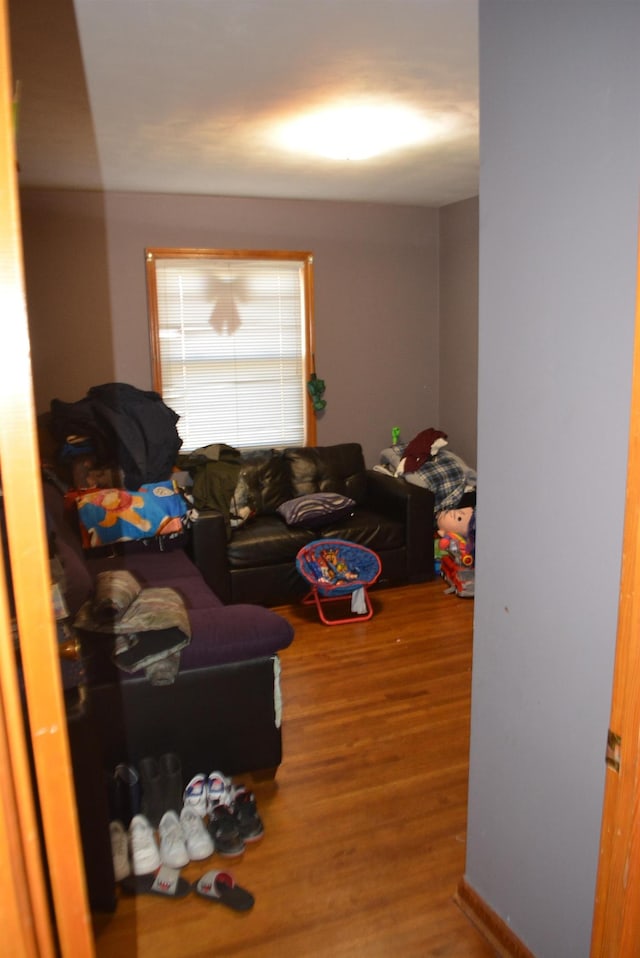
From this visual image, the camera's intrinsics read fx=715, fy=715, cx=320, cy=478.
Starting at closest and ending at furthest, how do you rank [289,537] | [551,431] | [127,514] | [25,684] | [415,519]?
1. [25,684]
2. [551,431]
3. [127,514]
4. [289,537]
5. [415,519]

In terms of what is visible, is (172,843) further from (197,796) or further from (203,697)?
(203,697)

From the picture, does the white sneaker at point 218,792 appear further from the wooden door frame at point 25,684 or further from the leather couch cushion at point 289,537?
the leather couch cushion at point 289,537

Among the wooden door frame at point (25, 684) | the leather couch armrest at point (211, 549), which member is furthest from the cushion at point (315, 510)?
the wooden door frame at point (25, 684)

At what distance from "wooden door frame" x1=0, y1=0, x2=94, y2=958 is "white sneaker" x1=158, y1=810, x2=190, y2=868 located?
1494mm

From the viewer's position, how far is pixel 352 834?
2.36 m

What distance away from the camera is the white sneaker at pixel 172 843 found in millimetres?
2216

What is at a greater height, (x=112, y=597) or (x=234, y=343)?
(x=234, y=343)

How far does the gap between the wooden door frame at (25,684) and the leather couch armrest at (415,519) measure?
3854 mm

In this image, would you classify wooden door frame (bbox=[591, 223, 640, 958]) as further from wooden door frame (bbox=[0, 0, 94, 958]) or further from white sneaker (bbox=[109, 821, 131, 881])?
white sneaker (bbox=[109, 821, 131, 881])

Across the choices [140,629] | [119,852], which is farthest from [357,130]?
[119,852]

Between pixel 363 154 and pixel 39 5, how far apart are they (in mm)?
2087

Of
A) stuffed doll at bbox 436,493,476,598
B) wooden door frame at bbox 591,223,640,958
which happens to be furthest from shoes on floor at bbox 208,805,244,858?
stuffed doll at bbox 436,493,476,598

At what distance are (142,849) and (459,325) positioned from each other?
428 centimetres

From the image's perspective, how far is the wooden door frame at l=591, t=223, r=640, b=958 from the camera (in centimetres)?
111
